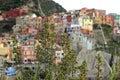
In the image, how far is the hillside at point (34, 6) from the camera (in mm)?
69688

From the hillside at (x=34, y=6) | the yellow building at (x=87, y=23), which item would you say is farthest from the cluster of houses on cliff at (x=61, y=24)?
the hillside at (x=34, y=6)

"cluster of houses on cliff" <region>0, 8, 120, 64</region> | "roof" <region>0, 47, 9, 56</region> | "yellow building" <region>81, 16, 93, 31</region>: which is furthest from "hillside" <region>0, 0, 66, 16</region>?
"roof" <region>0, 47, 9, 56</region>

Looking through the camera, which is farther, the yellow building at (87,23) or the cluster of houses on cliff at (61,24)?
the yellow building at (87,23)

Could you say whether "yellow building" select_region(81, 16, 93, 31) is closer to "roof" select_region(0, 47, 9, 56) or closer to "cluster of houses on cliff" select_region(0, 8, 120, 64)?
"cluster of houses on cliff" select_region(0, 8, 120, 64)

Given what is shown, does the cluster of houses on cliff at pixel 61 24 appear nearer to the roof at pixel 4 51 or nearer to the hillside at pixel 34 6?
the roof at pixel 4 51

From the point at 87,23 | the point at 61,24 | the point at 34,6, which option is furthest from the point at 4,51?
the point at 34,6

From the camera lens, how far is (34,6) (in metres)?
71.5

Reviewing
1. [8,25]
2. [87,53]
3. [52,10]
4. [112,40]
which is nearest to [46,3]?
[52,10]

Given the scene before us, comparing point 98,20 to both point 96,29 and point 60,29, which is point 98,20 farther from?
point 60,29

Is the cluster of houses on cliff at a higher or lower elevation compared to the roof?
higher

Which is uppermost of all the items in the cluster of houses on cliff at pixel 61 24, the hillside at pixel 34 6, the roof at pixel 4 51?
the hillside at pixel 34 6

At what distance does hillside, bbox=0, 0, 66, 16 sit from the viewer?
6969cm

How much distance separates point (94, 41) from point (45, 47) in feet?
130

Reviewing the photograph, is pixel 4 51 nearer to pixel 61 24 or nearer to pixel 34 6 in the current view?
pixel 61 24
